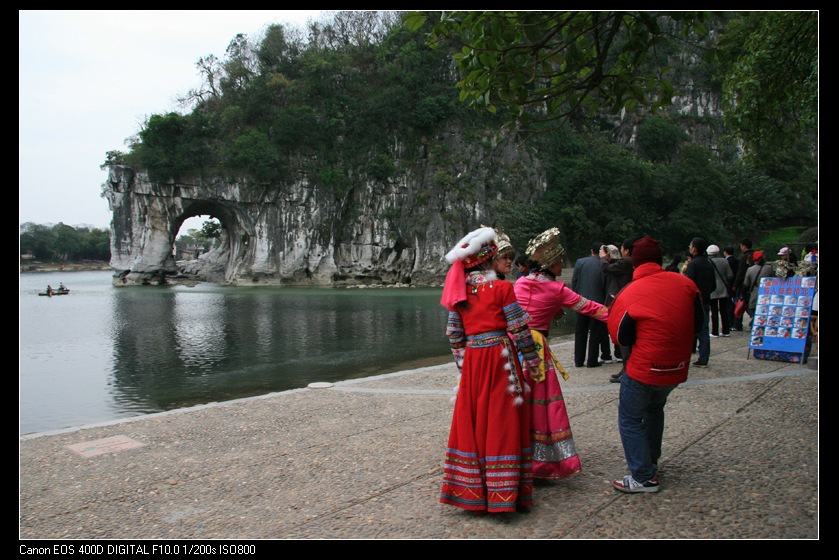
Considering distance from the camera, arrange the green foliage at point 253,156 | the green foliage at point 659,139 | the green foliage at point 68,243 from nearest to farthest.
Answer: the green foliage at point 253,156 < the green foliage at point 659,139 < the green foliage at point 68,243

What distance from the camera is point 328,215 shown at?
162 ft

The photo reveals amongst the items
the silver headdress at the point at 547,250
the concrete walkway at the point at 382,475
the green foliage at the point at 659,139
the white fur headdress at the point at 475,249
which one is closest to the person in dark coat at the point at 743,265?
the concrete walkway at the point at 382,475

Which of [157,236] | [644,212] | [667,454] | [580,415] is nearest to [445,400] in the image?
[580,415]

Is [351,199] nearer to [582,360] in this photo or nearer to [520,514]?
[582,360]

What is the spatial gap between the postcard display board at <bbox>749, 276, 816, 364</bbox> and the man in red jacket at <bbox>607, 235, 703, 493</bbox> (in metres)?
5.09

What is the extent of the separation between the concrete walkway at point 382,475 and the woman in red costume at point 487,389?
18cm

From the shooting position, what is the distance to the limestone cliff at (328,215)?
47031 mm

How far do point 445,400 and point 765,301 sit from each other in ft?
16.1

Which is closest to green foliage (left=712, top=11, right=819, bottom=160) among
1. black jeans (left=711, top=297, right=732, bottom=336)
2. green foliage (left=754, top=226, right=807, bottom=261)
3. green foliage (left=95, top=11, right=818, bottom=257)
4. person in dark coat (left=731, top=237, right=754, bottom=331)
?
person in dark coat (left=731, top=237, right=754, bottom=331)

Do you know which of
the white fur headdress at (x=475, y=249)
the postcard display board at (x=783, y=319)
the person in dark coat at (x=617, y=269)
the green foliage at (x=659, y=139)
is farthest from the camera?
the green foliage at (x=659, y=139)

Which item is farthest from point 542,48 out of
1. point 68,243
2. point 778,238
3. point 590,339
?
point 68,243

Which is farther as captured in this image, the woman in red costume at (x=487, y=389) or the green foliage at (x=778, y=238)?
the green foliage at (x=778, y=238)

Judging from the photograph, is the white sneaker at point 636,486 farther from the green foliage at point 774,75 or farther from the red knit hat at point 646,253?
the green foliage at point 774,75

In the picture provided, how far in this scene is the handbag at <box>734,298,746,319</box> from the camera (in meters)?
10.3
